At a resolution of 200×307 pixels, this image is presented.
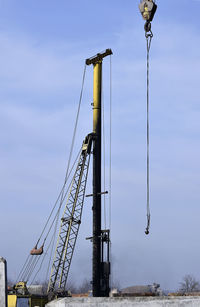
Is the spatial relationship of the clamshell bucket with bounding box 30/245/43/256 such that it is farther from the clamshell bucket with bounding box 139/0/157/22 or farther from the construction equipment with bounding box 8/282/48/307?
the clamshell bucket with bounding box 139/0/157/22

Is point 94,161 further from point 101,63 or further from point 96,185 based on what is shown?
point 101,63

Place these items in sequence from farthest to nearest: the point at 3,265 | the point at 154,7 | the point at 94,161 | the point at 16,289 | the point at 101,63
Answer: the point at 101,63
the point at 94,161
the point at 16,289
the point at 154,7
the point at 3,265

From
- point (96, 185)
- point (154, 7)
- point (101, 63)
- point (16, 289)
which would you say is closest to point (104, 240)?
point (96, 185)

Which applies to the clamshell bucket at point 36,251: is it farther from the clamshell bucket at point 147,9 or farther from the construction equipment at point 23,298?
the clamshell bucket at point 147,9

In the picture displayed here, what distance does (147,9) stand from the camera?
22.4 meters

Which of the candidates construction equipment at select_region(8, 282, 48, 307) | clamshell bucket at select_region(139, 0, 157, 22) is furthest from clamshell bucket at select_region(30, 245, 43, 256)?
clamshell bucket at select_region(139, 0, 157, 22)

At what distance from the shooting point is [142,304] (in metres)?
14.5

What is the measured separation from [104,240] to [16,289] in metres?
6.13

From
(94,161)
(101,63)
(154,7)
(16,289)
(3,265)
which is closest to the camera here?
(3,265)

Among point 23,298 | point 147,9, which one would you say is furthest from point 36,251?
point 147,9

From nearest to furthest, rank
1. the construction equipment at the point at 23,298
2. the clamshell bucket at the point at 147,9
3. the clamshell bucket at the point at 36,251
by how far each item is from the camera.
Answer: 1. the clamshell bucket at the point at 147,9
2. the construction equipment at the point at 23,298
3. the clamshell bucket at the point at 36,251

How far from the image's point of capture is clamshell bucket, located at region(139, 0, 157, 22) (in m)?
22.2

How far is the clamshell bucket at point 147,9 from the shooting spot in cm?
2225

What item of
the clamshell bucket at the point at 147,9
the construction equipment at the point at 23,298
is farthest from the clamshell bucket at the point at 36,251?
the clamshell bucket at the point at 147,9
